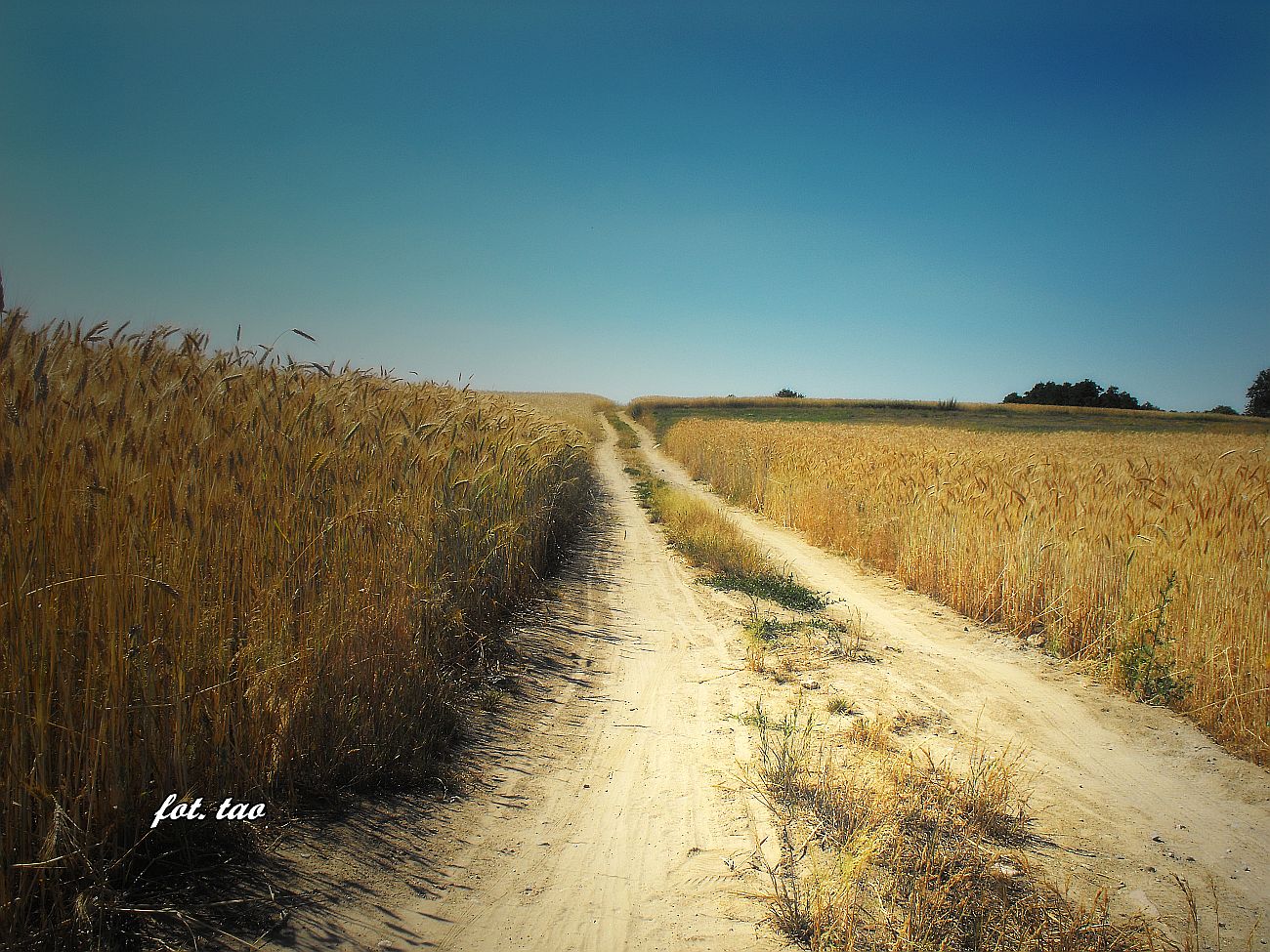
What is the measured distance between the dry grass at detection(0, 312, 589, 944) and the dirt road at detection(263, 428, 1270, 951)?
0.56 m

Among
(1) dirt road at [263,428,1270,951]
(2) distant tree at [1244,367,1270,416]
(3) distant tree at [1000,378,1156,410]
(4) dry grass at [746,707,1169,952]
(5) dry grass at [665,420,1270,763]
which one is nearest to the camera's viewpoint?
(4) dry grass at [746,707,1169,952]

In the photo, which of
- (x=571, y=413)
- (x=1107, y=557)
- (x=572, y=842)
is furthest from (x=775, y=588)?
(x=571, y=413)

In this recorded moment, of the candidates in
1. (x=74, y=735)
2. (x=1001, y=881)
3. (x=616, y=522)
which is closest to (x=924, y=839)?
(x=1001, y=881)

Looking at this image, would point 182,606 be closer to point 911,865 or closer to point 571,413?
point 911,865

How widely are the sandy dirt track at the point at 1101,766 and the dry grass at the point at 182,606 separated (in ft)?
12.6

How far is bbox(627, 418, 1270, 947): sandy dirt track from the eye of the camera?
2992 millimetres

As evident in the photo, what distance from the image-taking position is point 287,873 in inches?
102

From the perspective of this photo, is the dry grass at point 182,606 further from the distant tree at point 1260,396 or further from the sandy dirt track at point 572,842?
the distant tree at point 1260,396

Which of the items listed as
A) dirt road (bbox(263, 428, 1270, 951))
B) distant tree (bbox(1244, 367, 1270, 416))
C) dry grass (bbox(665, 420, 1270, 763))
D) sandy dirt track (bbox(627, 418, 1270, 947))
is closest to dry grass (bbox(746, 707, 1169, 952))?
dirt road (bbox(263, 428, 1270, 951))

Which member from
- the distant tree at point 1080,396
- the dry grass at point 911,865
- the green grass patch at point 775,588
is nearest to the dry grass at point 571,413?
the green grass patch at point 775,588

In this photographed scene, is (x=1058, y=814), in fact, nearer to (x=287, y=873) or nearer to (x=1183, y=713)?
(x=1183, y=713)

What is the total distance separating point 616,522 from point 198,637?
10073mm

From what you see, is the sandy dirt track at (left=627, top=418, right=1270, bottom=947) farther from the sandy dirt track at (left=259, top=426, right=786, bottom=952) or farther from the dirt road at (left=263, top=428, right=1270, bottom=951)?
the sandy dirt track at (left=259, top=426, right=786, bottom=952)

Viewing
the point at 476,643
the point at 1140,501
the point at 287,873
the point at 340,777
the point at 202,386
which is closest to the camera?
the point at 287,873
